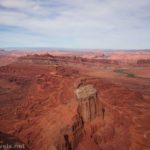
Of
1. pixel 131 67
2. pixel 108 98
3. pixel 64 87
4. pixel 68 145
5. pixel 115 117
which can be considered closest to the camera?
pixel 68 145

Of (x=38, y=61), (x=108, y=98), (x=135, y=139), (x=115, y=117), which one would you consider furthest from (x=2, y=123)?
(x=38, y=61)

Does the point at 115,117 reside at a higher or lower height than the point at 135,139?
higher

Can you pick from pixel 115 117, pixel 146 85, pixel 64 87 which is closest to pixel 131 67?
pixel 146 85

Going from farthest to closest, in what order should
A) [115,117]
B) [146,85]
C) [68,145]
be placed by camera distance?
[146,85] → [115,117] → [68,145]

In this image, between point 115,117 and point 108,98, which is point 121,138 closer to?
point 115,117

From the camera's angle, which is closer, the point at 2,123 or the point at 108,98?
the point at 2,123

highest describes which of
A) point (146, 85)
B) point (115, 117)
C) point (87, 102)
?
point (87, 102)
